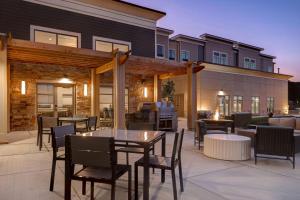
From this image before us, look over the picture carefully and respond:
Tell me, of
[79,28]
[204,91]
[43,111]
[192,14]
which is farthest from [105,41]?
[192,14]

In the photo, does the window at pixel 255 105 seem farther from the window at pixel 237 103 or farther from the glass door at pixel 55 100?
the glass door at pixel 55 100

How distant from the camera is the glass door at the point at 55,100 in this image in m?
10.1

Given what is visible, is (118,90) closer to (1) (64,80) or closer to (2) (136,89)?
(1) (64,80)

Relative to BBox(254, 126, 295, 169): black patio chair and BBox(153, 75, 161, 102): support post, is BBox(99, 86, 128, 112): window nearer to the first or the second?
BBox(153, 75, 161, 102): support post

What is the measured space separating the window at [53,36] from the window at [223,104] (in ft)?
38.5

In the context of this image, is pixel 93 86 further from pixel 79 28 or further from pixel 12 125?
pixel 12 125

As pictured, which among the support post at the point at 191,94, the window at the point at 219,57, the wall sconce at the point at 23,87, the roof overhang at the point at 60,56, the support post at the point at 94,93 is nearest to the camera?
the roof overhang at the point at 60,56

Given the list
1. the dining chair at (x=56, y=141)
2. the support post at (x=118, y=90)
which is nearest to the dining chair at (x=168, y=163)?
the dining chair at (x=56, y=141)

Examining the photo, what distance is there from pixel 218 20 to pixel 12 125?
20005mm

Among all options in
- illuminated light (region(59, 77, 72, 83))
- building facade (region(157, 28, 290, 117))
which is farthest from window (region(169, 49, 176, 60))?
illuminated light (region(59, 77, 72, 83))

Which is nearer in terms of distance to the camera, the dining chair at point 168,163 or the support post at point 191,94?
the dining chair at point 168,163

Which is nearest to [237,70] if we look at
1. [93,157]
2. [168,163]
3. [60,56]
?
[60,56]

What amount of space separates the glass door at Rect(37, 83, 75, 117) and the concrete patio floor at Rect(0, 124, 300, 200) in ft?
16.0

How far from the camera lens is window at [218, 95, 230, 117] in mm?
17481
